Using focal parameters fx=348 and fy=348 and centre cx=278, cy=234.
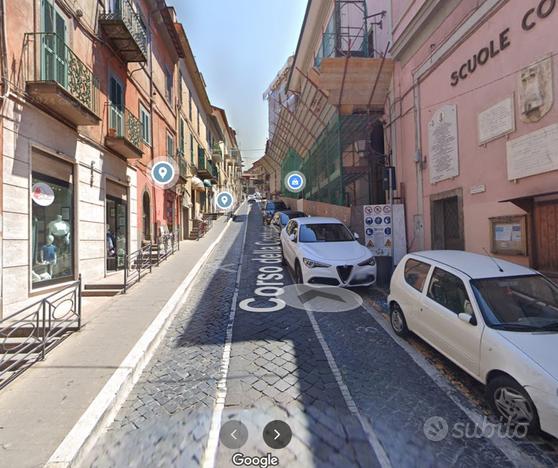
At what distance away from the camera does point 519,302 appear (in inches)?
154

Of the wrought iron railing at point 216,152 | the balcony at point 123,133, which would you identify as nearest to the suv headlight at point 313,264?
the balcony at point 123,133

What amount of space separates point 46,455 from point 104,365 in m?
1.74

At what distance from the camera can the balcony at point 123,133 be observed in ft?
34.3

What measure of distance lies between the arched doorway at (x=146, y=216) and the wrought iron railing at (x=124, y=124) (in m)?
2.90

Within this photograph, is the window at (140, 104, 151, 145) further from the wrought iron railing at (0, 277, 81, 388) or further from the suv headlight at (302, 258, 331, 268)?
the wrought iron railing at (0, 277, 81, 388)

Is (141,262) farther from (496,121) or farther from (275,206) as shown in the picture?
(275,206)

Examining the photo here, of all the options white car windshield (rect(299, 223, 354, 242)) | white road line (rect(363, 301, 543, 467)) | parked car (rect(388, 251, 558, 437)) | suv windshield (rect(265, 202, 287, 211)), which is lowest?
white road line (rect(363, 301, 543, 467))

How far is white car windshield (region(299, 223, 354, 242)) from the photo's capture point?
935 cm

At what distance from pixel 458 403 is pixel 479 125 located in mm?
6428

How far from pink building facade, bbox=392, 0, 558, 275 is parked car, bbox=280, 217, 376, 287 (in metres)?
2.65

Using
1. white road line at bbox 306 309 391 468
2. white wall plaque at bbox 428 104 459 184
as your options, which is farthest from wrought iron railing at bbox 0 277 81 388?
white wall plaque at bbox 428 104 459 184

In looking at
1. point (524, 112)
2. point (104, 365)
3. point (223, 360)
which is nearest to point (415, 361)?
point (223, 360)

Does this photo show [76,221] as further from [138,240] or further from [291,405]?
[291,405]

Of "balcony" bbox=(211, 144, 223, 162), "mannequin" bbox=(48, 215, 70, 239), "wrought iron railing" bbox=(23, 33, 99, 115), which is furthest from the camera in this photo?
"balcony" bbox=(211, 144, 223, 162)
